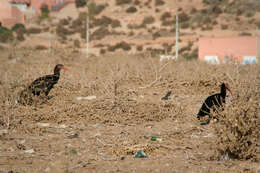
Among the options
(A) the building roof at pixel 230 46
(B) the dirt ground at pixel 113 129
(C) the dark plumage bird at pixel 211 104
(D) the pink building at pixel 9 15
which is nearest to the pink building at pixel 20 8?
(D) the pink building at pixel 9 15

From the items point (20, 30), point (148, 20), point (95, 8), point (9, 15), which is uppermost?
point (95, 8)

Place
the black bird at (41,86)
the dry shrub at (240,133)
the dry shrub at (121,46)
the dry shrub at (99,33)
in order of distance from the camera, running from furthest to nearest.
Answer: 1. the dry shrub at (99,33)
2. the dry shrub at (121,46)
3. the black bird at (41,86)
4. the dry shrub at (240,133)

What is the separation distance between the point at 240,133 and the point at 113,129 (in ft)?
7.36

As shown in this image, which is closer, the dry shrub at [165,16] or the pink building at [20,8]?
the pink building at [20,8]

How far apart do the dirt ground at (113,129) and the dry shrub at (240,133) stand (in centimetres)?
10

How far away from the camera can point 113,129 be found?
20.5 feet

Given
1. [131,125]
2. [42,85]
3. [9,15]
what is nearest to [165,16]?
[9,15]

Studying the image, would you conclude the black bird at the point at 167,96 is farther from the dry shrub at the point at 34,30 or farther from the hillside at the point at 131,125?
the dry shrub at the point at 34,30

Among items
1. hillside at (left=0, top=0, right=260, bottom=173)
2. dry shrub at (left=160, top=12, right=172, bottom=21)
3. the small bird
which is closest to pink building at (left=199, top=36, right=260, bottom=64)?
hillside at (left=0, top=0, right=260, bottom=173)

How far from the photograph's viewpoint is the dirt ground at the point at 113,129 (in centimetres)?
436

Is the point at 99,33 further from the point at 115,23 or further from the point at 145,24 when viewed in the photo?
the point at 145,24

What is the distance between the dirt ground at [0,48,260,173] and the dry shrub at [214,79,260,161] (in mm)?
102

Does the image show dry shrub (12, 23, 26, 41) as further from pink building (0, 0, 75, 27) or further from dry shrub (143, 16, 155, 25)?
dry shrub (143, 16, 155, 25)

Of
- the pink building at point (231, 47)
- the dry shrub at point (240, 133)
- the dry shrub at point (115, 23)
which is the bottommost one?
the dry shrub at point (240, 133)
